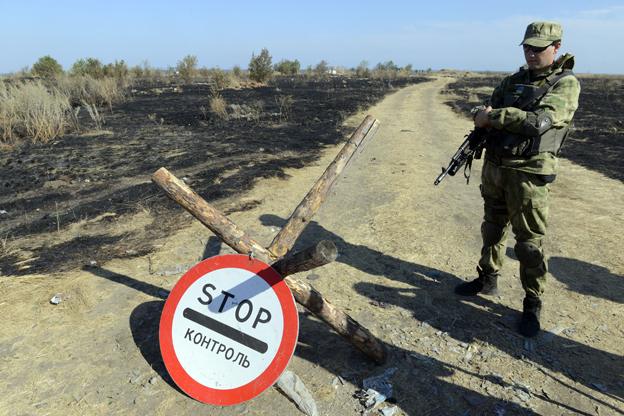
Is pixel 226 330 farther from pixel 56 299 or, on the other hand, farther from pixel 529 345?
pixel 529 345

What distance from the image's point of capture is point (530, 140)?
297 cm

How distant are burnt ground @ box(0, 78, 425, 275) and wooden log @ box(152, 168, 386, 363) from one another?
209 centimetres

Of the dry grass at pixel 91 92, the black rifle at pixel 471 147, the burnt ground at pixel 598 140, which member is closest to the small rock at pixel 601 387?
the black rifle at pixel 471 147

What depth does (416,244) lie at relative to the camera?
474 cm

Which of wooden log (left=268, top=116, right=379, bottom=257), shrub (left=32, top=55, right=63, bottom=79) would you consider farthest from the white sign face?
shrub (left=32, top=55, right=63, bottom=79)

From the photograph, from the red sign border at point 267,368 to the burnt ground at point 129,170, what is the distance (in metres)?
2.23

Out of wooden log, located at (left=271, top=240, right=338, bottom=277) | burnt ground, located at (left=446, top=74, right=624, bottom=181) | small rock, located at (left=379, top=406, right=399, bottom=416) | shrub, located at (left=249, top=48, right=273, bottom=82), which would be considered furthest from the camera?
shrub, located at (left=249, top=48, right=273, bottom=82)

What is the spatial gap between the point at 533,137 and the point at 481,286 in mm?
1420

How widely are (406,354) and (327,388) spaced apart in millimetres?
655

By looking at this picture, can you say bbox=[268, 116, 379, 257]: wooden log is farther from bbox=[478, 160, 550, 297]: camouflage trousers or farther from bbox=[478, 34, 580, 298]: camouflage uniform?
bbox=[478, 160, 550, 297]: camouflage trousers

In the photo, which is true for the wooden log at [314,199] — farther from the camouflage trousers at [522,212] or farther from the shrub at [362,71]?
the shrub at [362,71]

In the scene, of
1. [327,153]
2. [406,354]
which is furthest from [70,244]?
[327,153]

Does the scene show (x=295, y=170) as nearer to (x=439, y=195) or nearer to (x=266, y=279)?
(x=439, y=195)

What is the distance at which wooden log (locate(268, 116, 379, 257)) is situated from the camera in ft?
8.95
